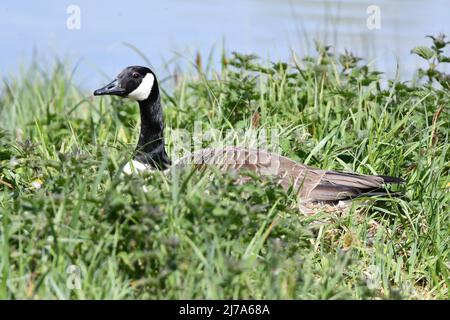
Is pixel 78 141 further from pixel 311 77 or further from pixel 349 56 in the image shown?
pixel 349 56

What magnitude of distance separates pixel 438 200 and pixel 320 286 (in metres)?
1.57

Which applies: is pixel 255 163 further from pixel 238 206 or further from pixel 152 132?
pixel 238 206

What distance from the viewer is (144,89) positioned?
6.18 metres

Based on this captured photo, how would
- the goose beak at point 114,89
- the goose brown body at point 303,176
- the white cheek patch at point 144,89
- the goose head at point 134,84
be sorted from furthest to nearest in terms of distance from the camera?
the white cheek patch at point 144,89 < the goose head at point 134,84 < the goose beak at point 114,89 < the goose brown body at point 303,176

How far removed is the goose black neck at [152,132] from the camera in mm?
6004

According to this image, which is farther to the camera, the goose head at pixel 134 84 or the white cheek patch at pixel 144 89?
the white cheek patch at pixel 144 89

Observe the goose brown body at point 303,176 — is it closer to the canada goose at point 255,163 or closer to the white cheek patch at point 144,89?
the canada goose at point 255,163

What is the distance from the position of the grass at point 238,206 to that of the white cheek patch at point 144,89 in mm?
505

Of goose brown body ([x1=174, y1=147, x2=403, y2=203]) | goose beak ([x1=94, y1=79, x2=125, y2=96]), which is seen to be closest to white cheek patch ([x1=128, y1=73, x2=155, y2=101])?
goose beak ([x1=94, y1=79, x2=125, y2=96])

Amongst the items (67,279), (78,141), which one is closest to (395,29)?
(78,141)

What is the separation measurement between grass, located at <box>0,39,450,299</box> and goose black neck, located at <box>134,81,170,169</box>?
39 centimetres

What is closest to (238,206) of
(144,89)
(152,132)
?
(152,132)

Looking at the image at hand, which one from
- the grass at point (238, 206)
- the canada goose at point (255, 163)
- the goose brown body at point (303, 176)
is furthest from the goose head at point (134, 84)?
the goose brown body at point (303, 176)

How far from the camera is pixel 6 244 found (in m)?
3.69
